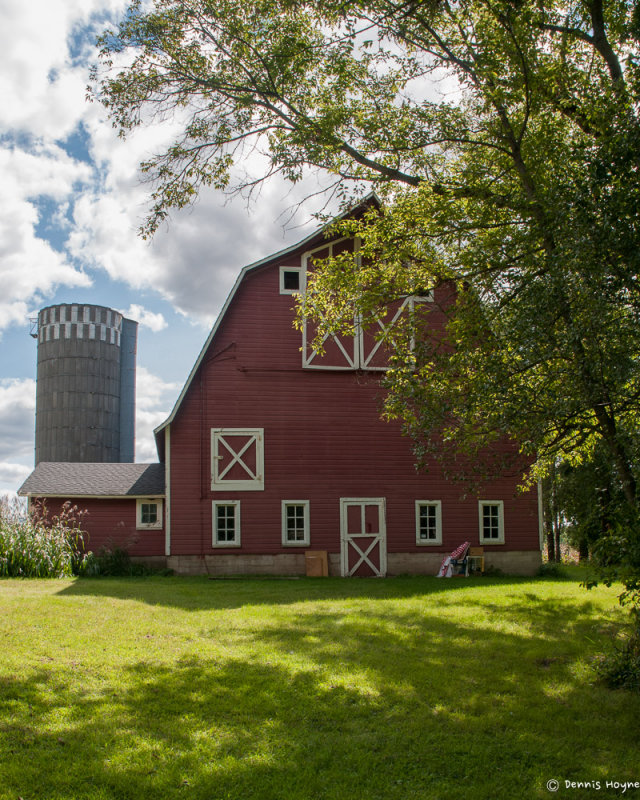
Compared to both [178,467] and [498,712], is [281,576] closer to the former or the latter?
[178,467]

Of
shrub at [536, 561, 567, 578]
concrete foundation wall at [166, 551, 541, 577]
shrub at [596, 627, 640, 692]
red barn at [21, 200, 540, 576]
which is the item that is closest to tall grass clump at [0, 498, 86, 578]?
red barn at [21, 200, 540, 576]

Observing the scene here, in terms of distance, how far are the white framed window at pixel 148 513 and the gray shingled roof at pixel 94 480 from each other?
13.7 inches

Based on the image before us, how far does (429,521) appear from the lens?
784 inches

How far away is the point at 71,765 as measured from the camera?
4.77 m

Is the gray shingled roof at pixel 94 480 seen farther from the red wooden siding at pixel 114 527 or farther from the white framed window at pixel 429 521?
the white framed window at pixel 429 521

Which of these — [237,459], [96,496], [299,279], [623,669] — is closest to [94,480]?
[96,496]

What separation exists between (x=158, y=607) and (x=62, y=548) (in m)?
7.75

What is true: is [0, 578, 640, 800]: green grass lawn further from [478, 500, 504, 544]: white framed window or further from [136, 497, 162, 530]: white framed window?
[478, 500, 504, 544]: white framed window

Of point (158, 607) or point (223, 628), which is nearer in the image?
point (223, 628)

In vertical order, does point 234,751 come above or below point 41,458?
below

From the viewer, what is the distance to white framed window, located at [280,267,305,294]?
19500 millimetres

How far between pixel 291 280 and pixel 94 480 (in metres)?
8.52

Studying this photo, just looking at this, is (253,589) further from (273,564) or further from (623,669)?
(623,669)

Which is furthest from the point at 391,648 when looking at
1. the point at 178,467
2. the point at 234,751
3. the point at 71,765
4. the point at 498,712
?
the point at 178,467
